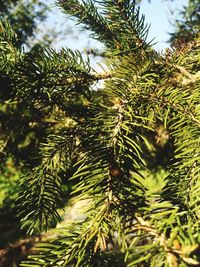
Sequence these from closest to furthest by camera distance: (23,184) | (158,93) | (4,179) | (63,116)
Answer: (158,93)
(23,184)
(63,116)
(4,179)

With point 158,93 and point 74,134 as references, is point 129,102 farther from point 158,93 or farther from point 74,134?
point 74,134

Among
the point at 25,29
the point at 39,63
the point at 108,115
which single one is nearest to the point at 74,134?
the point at 108,115

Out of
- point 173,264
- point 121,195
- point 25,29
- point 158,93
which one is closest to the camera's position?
point 173,264

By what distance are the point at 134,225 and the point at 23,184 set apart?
1.89ft

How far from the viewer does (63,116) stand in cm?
147

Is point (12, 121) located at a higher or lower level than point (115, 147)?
higher

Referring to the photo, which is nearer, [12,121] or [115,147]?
[115,147]

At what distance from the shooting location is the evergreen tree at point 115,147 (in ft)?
2.42

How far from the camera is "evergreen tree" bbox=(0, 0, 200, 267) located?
74 centimetres

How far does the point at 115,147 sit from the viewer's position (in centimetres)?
94

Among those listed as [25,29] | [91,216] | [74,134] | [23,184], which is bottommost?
[91,216]

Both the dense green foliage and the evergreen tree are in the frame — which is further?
the dense green foliage

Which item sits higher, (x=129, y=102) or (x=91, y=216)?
(x=129, y=102)

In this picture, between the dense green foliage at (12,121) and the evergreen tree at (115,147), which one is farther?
the dense green foliage at (12,121)
